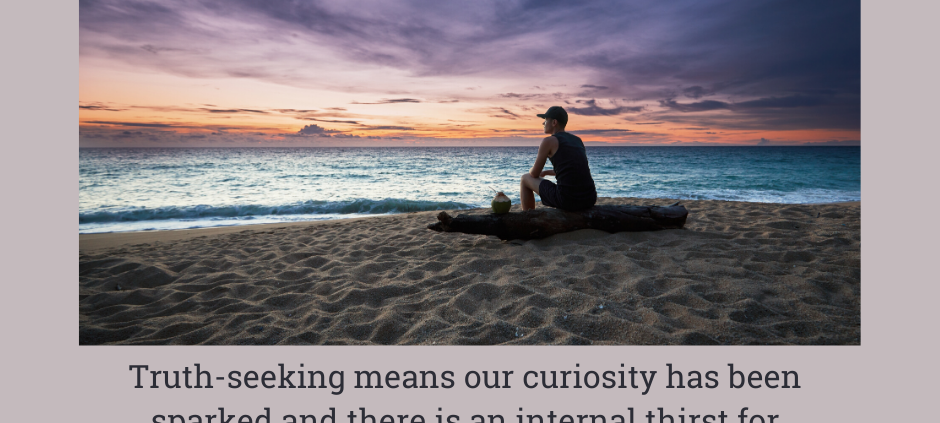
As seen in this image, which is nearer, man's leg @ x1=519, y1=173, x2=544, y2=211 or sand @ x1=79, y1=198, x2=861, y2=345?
sand @ x1=79, y1=198, x2=861, y2=345

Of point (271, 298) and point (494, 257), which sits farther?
point (494, 257)

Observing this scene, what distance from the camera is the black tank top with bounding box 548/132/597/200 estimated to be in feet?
13.7

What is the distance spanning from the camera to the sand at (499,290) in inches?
90.1

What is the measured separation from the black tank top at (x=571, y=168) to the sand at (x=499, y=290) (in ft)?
1.69

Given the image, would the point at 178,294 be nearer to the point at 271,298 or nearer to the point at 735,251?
the point at 271,298

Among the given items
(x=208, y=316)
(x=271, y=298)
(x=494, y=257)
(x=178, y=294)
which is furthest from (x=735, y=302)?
(x=178, y=294)

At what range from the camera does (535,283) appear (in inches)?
119

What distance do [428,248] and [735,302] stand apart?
289cm

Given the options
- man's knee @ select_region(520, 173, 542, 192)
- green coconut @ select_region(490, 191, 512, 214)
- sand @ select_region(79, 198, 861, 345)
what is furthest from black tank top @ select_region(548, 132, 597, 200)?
green coconut @ select_region(490, 191, 512, 214)

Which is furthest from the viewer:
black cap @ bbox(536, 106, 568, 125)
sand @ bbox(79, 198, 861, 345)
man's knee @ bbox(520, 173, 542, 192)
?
man's knee @ bbox(520, 173, 542, 192)

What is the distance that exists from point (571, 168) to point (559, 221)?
606 millimetres

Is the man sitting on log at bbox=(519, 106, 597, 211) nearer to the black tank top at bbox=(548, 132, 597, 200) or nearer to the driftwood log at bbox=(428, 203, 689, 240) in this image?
the black tank top at bbox=(548, 132, 597, 200)

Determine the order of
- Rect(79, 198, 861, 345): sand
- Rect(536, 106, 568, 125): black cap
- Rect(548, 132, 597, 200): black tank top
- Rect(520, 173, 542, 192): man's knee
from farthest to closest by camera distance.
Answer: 1. Rect(520, 173, 542, 192): man's knee
2. Rect(536, 106, 568, 125): black cap
3. Rect(548, 132, 597, 200): black tank top
4. Rect(79, 198, 861, 345): sand

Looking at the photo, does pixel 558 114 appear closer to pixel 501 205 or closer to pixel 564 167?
pixel 564 167
